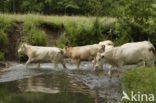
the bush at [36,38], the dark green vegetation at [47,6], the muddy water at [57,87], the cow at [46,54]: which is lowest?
the muddy water at [57,87]

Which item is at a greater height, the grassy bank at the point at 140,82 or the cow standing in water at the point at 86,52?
the grassy bank at the point at 140,82

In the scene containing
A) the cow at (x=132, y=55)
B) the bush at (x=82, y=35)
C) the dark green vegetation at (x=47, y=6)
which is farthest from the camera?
the dark green vegetation at (x=47, y=6)

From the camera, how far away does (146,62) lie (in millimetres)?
12703

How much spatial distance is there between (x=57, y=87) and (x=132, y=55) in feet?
12.2

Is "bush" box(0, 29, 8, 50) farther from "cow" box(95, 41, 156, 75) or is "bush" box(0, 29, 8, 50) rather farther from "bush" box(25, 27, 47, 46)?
"cow" box(95, 41, 156, 75)

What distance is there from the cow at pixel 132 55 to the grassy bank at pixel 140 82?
8.77ft

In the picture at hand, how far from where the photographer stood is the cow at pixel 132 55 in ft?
41.2

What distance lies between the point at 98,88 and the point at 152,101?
423 centimetres

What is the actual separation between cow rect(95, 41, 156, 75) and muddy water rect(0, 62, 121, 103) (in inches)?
33.1

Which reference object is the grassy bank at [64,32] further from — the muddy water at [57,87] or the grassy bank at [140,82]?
the grassy bank at [140,82]

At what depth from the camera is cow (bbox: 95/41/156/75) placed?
41.2 feet

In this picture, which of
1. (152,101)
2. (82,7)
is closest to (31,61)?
(152,101)

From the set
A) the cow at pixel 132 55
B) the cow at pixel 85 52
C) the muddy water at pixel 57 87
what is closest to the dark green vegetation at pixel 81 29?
the cow at pixel 85 52

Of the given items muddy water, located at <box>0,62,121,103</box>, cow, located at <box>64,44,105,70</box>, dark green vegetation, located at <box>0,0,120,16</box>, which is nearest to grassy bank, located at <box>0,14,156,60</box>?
cow, located at <box>64,44,105,70</box>
